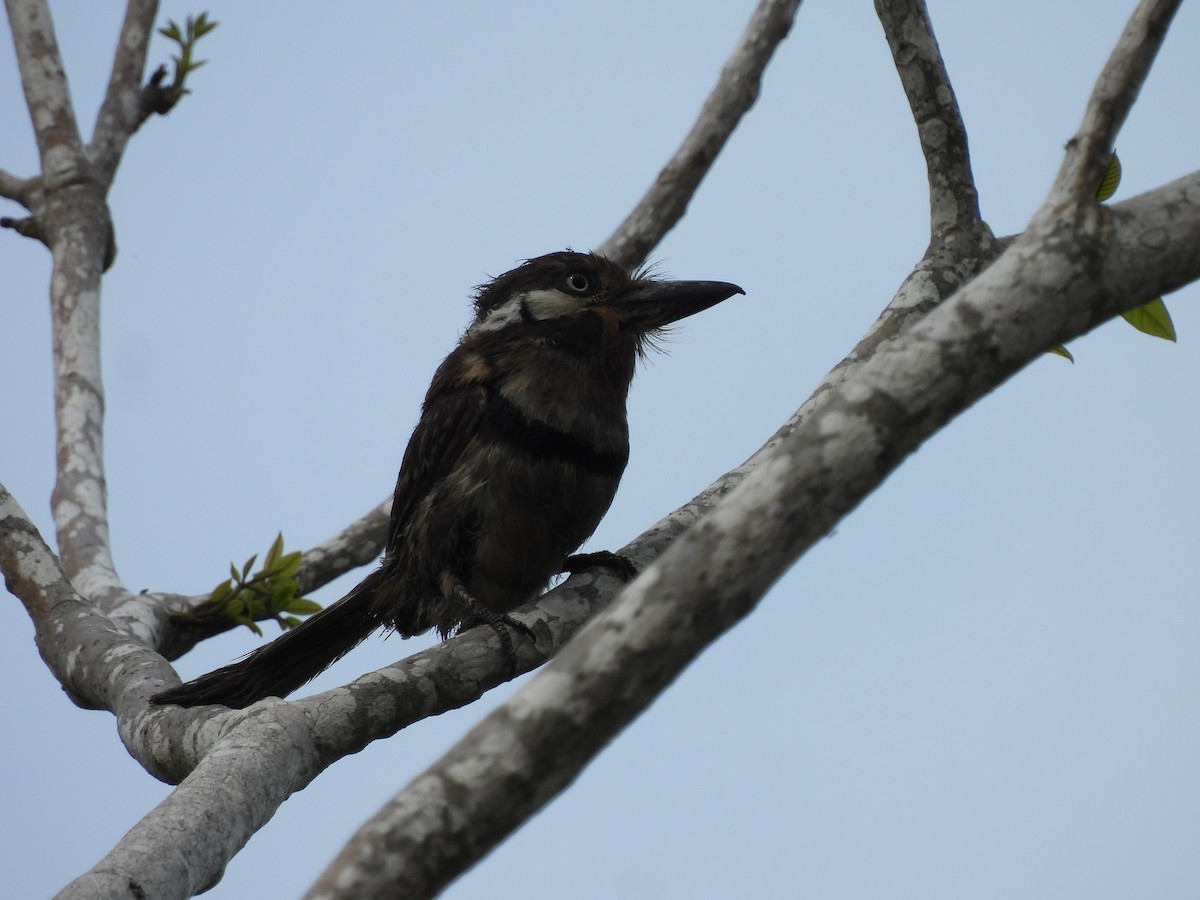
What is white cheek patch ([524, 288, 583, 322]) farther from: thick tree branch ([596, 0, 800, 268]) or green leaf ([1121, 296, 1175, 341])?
green leaf ([1121, 296, 1175, 341])

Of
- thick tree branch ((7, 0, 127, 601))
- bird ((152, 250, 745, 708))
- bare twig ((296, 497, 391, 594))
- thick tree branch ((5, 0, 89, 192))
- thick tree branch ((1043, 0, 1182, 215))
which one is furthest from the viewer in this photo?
thick tree branch ((5, 0, 89, 192))

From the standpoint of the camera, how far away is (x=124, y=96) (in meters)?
4.67

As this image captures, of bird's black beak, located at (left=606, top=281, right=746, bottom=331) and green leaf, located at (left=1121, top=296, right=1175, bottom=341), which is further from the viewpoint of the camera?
bird's black beak, located at (left=606, top=281, right=746, bottom=331)

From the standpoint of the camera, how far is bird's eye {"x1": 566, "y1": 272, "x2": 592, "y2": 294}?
3430 mm

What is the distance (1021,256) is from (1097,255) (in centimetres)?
9

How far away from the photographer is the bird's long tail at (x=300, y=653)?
9.79 ft

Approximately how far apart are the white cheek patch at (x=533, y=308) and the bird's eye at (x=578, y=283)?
0.09ft

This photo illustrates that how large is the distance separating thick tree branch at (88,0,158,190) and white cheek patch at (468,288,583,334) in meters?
1.92

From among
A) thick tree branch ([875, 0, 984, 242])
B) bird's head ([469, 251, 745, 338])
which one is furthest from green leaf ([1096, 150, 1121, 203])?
bird's head ([469, 251, 745, 338])

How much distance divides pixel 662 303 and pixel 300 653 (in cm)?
130

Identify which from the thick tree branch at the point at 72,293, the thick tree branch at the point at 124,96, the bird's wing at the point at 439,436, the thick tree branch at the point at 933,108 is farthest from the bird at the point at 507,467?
the thick tree branch at the point at 124,96

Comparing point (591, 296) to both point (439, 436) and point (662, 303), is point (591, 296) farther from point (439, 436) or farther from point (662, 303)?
point (439, 436)

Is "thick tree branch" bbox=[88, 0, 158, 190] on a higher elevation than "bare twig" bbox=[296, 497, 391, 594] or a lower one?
higher

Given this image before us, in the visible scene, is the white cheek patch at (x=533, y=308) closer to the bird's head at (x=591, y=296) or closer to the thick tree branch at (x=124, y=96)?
the bird's head at (x=591, y=296)
